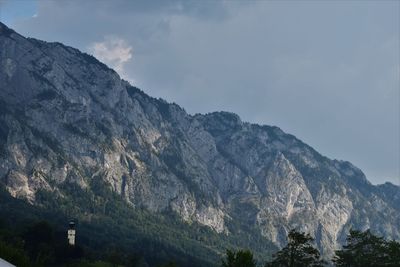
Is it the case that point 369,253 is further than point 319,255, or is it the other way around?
point 369,253

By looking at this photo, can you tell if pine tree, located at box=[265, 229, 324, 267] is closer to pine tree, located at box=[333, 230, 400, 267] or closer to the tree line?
the tree line

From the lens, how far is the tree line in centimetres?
7919

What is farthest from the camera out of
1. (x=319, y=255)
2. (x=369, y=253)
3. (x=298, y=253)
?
(x=369, y=253)

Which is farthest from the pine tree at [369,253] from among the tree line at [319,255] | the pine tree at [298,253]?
the pine tree at [298,253]

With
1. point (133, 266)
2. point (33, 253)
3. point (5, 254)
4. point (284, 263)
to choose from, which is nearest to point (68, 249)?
point (33, 253)

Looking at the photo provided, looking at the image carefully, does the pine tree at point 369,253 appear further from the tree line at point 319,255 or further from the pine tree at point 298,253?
the pine tree at point 298,253

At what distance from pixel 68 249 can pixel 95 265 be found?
678 inches

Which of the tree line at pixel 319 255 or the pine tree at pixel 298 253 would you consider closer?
Answer: the tree line at pixel 319 255

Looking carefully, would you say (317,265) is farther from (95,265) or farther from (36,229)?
(36,229)

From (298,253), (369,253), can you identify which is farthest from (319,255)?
(369,253)

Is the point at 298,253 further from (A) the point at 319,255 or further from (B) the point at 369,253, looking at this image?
(B) the point at 369,253

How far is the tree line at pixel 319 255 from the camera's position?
260ft

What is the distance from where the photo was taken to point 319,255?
8631 cm

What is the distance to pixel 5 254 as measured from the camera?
3073cm
